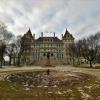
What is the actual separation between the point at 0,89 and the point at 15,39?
63.8 meters

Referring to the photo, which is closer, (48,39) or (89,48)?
(89,48)

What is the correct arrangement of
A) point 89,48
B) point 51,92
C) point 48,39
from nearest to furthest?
point 51,92 < point 89,48 < point 48,39

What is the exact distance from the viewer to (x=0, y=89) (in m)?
21.2

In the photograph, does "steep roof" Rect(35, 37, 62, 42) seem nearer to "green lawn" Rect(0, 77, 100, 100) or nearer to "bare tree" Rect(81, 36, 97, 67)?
"bare tree" Rect(81, 36, 97, 67)

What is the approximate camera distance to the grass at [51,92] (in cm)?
1878

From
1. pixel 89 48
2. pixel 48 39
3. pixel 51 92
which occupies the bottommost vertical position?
pixel 51 92

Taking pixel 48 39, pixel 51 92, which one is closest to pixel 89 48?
pixel 51 92

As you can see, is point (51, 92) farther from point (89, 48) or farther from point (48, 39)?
point (48, 39)

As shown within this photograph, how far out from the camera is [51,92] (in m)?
20.2

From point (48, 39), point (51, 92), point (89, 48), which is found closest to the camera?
point (51, 92)

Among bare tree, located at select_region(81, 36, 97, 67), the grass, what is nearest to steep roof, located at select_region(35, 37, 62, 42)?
bare tree, located at select_region(81, 36, 97, 67)

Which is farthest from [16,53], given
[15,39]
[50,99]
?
[50,99]

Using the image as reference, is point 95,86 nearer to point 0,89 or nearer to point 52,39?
point 0,89

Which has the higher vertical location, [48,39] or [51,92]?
[48,39]
